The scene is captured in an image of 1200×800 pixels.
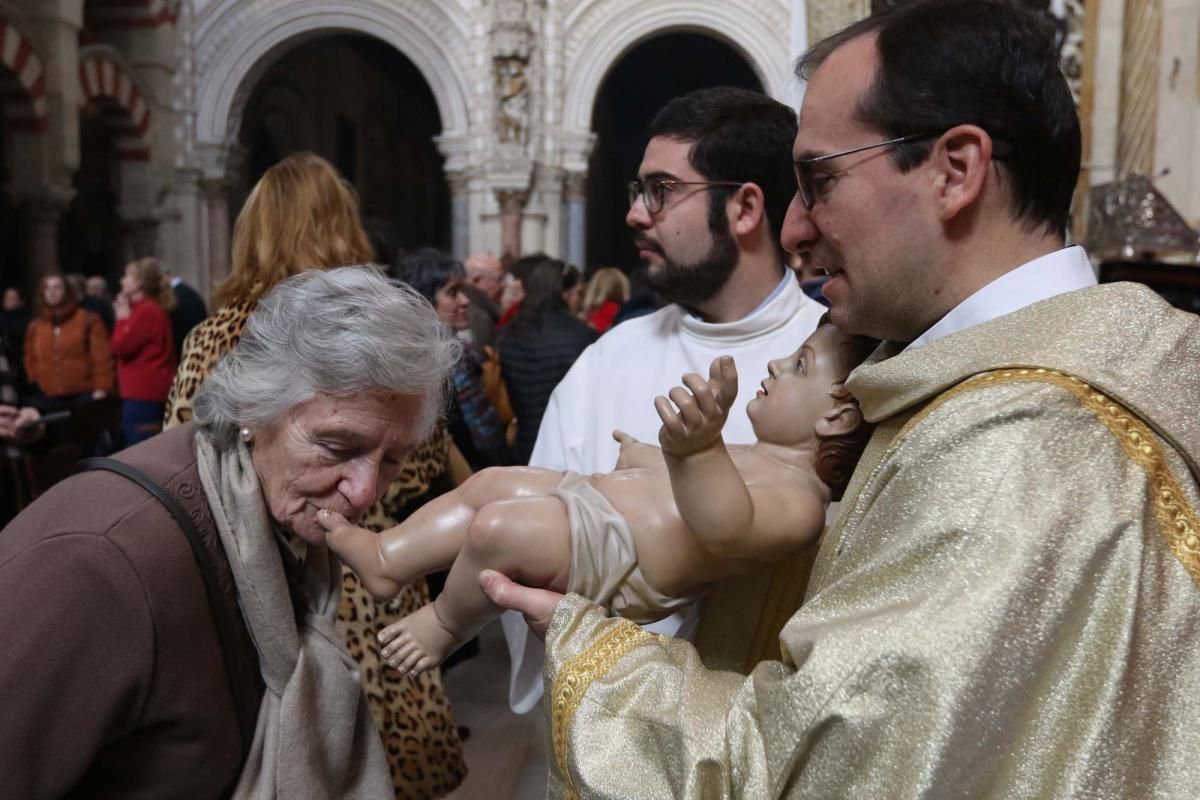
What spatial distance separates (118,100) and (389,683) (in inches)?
419

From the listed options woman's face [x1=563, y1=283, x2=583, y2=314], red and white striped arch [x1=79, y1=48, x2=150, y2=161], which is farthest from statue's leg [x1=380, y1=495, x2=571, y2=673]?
red and white striped arch [x1=79, y1=48, x2=150, y2=161]

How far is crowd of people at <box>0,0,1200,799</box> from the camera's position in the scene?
0.91 metres

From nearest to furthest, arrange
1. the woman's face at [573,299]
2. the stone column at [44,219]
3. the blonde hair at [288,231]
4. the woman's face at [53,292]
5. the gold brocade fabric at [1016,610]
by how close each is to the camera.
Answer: the gold brocade fabric at [1016,610], the blonde hair at [288,231], the woman's face at [573,299], the woman's face at [53,292], the stone column at [44,219]

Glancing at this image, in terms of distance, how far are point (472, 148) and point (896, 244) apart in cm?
1219

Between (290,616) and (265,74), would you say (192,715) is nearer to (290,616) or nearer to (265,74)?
(290,616)

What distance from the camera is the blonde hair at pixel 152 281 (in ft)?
19.0

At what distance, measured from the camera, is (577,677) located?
3.88ft

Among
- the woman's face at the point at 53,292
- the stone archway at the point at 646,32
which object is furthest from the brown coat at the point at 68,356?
the stone archway at the point at 646,32

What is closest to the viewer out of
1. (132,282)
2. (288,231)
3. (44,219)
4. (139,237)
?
(288,231)

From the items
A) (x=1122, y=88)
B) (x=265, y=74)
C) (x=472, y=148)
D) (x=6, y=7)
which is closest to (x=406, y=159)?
(x=265, y=74)

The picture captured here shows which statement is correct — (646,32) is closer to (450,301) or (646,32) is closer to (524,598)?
(450,301)

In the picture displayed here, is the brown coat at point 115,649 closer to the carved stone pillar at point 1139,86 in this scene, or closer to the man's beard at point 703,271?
the man's beard at point 703,271

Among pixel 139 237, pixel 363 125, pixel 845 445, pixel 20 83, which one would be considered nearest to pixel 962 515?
pixel 845 445

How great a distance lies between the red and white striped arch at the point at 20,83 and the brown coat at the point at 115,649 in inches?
369
